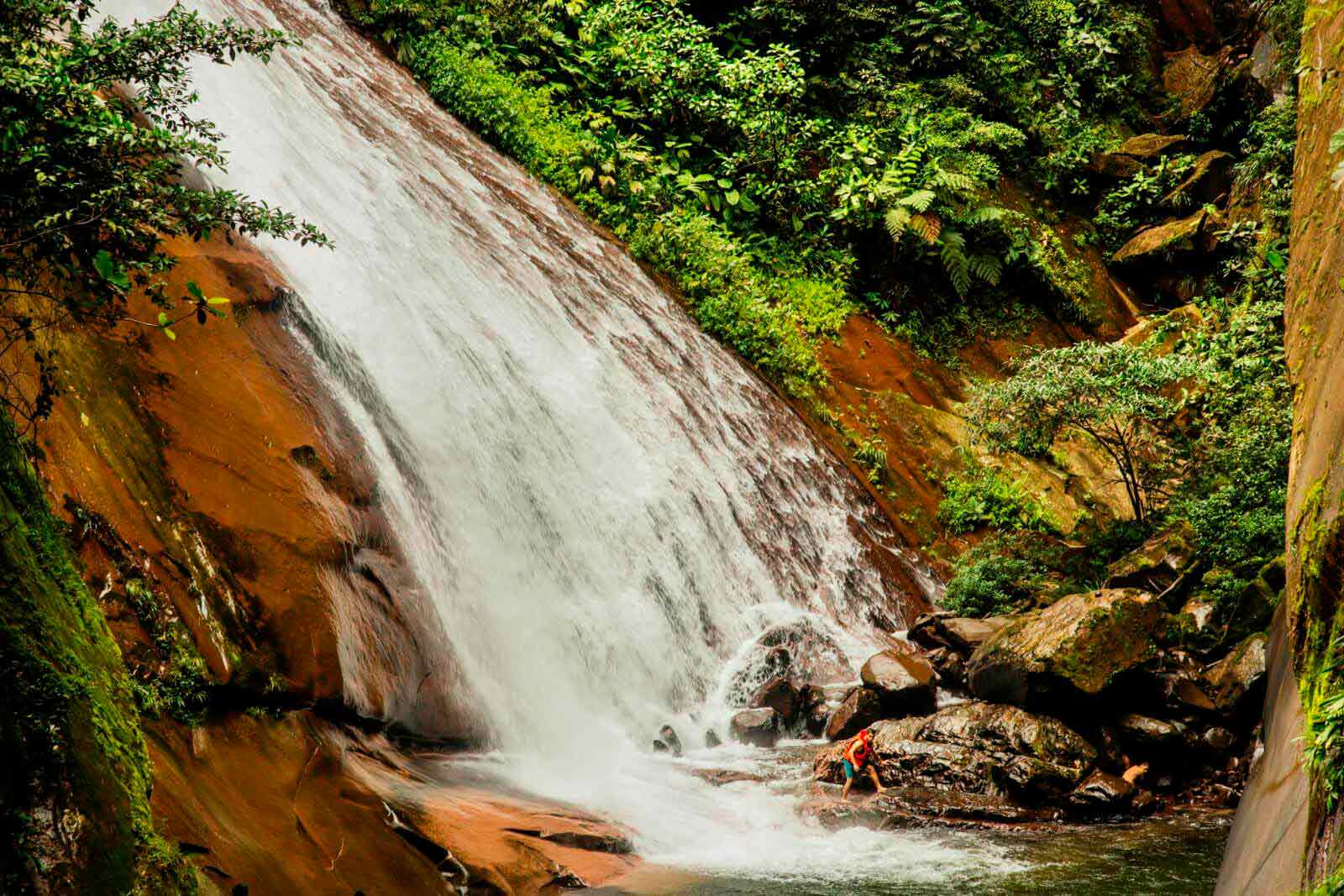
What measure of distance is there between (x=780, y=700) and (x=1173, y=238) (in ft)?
53.5

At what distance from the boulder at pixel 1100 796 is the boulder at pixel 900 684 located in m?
1.70

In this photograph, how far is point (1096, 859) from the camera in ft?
24.5

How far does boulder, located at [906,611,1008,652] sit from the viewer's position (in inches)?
451

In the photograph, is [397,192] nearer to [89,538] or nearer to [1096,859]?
[89,538]

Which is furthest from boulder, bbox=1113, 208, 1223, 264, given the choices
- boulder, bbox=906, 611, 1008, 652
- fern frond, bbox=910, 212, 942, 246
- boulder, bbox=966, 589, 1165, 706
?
boulder, bbox=966, 589, 1165, 706

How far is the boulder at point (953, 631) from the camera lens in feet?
37.6

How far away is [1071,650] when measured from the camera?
944cm

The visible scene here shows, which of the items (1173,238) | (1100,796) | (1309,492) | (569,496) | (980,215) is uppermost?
(980,215)

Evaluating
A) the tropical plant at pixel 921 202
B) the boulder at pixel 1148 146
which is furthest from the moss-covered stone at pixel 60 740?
the boulder at pixel 1148 146

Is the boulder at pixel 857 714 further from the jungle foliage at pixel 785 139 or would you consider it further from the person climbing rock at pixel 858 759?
the jungle foliage at pixel 785 139

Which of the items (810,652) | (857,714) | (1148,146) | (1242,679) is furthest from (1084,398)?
(1148,146)

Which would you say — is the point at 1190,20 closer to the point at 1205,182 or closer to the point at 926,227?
the point at 1205,182

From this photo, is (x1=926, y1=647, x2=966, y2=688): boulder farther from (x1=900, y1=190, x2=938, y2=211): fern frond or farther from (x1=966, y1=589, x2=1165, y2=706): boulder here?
(x1=900, y1=190, x2=938, y2=211): fern frond

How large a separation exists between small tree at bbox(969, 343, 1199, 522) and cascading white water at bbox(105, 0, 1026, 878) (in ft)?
9.13
